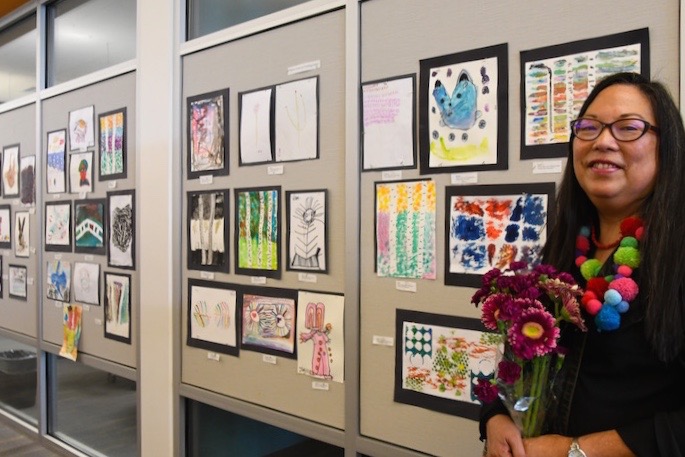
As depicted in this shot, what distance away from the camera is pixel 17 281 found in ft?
12.7

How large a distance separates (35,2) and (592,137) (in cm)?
384

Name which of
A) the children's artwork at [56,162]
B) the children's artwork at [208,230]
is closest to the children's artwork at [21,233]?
the children's artwork at [56,162]

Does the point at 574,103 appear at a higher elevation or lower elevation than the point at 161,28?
lower

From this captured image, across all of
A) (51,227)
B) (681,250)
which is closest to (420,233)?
(681,250)

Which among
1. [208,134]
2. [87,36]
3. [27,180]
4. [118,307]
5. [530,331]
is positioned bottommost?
[118,307]

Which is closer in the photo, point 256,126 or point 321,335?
point 321,335

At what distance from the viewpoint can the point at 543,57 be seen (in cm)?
161

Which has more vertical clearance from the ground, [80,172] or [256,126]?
[256,126]

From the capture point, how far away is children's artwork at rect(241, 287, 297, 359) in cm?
227

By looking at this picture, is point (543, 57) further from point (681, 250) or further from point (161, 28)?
point (161, 28)

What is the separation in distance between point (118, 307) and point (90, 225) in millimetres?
553

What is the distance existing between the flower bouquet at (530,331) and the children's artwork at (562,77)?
65 centimetres

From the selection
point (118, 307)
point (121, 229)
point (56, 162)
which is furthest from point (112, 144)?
point (118, 307)

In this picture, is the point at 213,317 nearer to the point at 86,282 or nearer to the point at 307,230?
the point at 307,230
